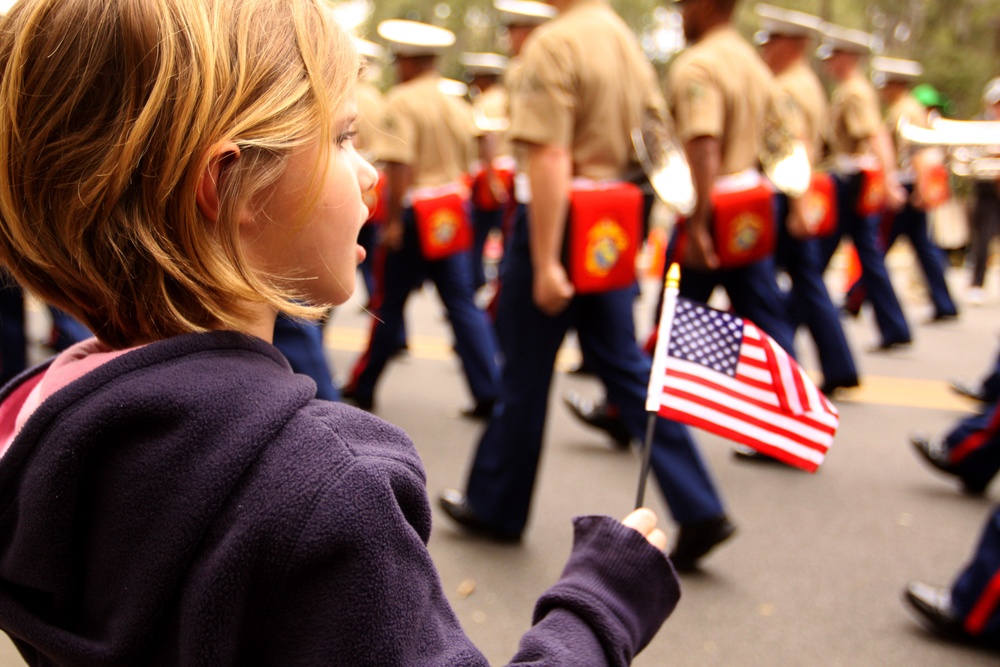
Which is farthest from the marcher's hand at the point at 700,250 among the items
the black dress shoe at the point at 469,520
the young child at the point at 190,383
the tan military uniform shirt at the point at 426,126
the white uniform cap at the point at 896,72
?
the white uniform cap at the point at 896,72

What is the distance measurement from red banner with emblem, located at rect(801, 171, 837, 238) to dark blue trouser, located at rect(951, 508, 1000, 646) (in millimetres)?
3312

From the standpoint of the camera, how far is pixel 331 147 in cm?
99

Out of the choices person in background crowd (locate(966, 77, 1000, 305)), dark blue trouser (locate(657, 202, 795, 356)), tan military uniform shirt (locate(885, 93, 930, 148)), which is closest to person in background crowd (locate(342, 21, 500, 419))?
dark blue trouser (locate(657, 202, 795, 356))

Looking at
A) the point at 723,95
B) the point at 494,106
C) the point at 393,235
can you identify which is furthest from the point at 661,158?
the point at 494,106

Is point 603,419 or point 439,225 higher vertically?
point 439,225

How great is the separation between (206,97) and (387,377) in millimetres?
5441

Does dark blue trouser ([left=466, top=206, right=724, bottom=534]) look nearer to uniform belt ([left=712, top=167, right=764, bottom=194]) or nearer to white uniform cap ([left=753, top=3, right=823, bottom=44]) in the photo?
uniform belt ([left=712, top=167, right=764, bottom=194])

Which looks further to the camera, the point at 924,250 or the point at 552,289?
the point at 924,250

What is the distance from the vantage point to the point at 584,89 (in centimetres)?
311

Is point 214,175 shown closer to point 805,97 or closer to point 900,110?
point 805,97

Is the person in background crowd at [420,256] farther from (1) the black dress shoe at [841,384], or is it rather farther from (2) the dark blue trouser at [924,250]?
(2) the dark blue trouser at [924,250]

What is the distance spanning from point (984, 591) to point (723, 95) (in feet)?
7.22

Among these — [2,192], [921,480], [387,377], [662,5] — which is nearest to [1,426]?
[2,192]

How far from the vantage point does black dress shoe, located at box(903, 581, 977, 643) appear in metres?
2.86
